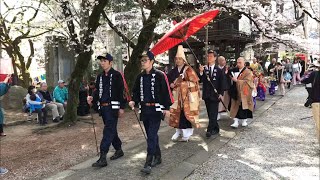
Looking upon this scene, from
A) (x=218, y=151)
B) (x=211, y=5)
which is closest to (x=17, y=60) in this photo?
(x=211, y=5)

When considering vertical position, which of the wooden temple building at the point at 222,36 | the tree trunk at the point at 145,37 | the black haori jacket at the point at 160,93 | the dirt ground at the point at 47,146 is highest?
the wooden temple building at the point at 222,36

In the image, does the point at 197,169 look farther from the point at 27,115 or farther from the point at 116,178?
the point at 27,115

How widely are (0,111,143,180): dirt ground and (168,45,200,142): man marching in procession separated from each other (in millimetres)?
1425

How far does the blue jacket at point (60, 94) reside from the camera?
10922 mm

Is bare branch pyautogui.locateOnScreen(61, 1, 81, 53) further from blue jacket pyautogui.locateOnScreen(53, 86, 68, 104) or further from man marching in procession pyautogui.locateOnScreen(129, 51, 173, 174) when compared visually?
man marching in procession pyautogui.locateOnScreen(129, 51, 173, 174)

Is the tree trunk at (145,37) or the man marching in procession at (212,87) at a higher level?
the tree trunk at (145,37)

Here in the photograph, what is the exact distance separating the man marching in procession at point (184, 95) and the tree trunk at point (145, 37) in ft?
12.5

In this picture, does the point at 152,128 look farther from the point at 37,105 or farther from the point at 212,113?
→ the point at 37,105

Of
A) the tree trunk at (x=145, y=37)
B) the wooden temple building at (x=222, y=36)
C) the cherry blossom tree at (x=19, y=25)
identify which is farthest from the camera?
the wooden temple building at (x=222, y=36)

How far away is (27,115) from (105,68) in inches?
272

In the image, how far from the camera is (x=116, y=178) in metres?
4.92

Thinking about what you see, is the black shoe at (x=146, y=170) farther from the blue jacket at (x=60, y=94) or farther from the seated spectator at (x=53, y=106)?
the blue jacket at (x=60, y=94)

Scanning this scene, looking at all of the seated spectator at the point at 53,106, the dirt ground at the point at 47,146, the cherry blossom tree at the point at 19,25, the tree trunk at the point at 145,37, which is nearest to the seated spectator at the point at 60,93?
the seated spectator at the point at 53,106

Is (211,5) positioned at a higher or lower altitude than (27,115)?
higher
